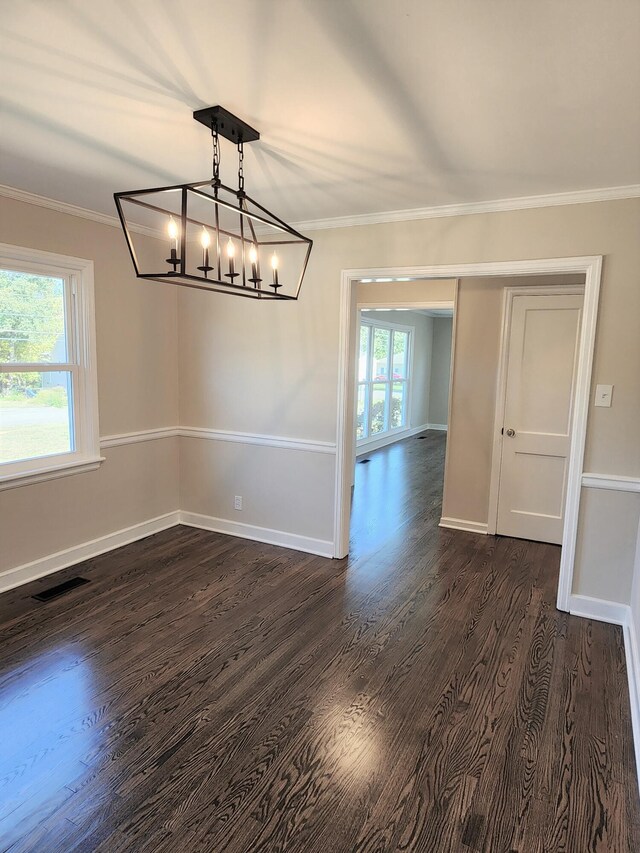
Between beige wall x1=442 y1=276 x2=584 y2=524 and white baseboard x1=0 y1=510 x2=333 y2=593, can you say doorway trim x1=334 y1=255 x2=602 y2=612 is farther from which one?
beige wall x1=442 y1=276 x2=584 y2=524

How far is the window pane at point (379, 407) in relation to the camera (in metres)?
8.70

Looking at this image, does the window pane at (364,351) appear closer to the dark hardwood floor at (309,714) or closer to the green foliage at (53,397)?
the dark hardwood floor at (309,714)

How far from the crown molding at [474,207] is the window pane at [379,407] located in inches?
197

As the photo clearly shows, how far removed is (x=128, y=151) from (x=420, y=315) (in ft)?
27.3

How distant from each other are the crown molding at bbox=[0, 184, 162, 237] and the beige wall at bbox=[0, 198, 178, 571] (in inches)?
1.4

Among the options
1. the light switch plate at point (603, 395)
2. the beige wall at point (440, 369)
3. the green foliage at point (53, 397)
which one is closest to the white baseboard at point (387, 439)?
the beige wall at point (440, 369)

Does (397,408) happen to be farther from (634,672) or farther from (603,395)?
(634,672)

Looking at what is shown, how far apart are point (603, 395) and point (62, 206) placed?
3.56m

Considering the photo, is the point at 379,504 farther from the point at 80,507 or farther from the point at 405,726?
the point at 405,726

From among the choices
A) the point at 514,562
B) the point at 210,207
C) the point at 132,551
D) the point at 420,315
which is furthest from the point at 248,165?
the point at 420,315

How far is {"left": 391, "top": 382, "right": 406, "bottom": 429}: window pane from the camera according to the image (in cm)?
953

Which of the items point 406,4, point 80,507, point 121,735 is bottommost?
point 121,735

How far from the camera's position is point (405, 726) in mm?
2197

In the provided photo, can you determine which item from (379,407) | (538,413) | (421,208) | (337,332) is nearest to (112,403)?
(337,332)
